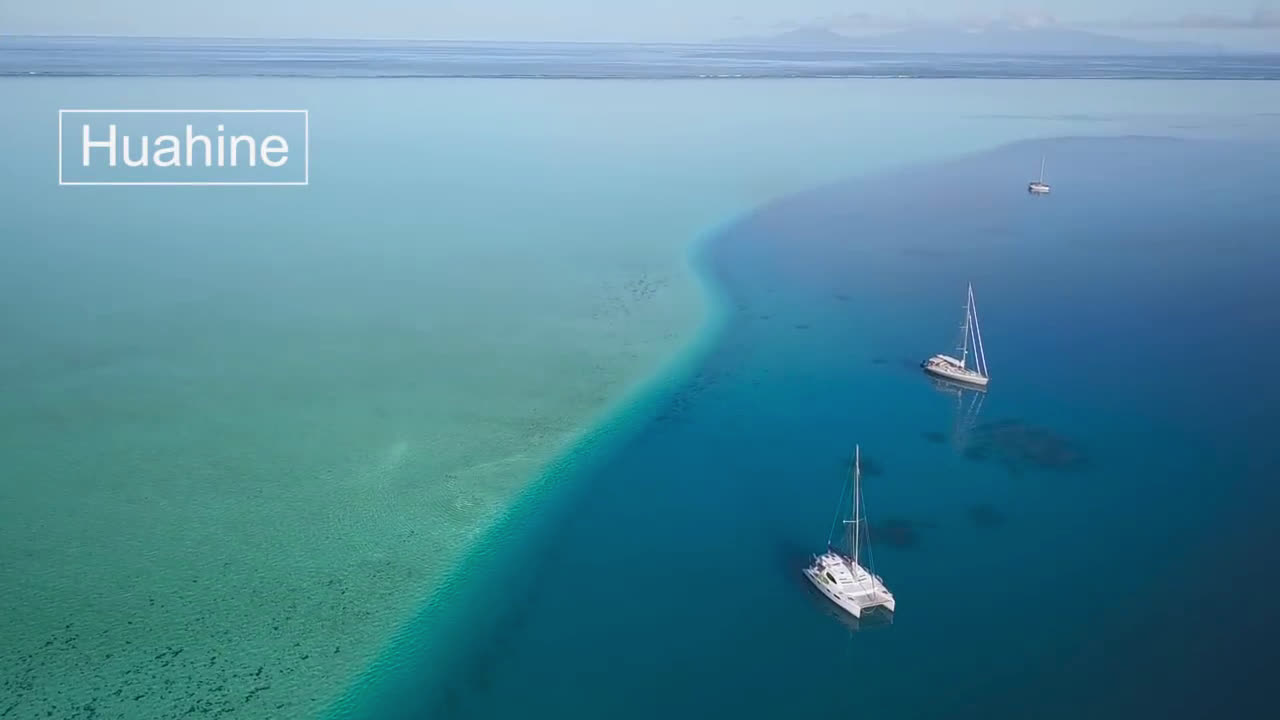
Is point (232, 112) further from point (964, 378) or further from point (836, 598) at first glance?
point (836, 598)

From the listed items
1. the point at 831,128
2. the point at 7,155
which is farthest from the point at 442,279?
the point at 831,128

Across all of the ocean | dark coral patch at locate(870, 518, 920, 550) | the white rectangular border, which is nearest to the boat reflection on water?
the ocean

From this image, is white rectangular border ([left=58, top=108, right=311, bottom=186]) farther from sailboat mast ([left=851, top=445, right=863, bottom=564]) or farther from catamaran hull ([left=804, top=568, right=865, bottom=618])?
catamaran hull ([left=804, top=568, right=865, bottom=618])

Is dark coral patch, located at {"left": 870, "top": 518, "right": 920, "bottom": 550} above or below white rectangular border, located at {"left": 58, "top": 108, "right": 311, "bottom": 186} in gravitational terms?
below

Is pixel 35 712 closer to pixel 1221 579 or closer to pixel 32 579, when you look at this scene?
pixel 32 579

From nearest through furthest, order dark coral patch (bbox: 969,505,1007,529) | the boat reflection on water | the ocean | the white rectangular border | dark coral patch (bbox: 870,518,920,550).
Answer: the ocean < dark coral patch (bbox: 870,518,920,550) < dark coral patch (bbox: 969,505,1007,529) < the boat reflection on water < the white rectangular border

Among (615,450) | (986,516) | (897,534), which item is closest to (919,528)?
(897,534)
